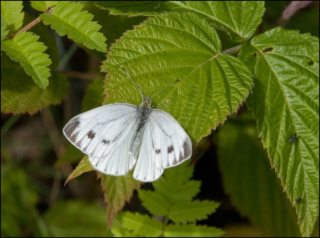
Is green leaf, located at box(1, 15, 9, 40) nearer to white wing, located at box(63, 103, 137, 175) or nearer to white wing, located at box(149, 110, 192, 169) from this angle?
white wing, located at box(63, 103, 137, 175)

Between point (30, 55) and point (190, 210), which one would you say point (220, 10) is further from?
point (190, 210)

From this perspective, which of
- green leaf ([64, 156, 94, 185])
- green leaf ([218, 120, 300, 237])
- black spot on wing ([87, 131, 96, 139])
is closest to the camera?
green leaf ([64, 156, 94, 185])

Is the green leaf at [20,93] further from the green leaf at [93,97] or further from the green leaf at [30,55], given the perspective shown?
the green leaf at [30,55]

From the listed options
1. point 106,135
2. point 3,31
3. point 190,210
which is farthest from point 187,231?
point 3,31

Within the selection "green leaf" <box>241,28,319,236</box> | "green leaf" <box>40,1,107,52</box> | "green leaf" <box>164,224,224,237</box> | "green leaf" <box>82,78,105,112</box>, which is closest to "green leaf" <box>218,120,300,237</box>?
"green leaf" <box>164,224,224,237</box>

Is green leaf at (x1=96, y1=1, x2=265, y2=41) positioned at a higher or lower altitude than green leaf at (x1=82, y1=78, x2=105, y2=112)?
higher

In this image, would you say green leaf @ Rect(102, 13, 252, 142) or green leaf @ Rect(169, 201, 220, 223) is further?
green leaf @ Rect(169, 201, 220, 223)

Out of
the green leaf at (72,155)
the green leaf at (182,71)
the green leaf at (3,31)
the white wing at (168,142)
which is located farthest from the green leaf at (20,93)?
the white wing at (168,142)
